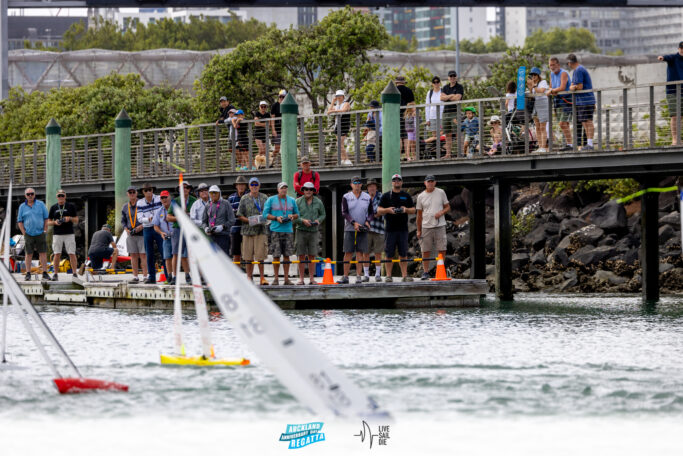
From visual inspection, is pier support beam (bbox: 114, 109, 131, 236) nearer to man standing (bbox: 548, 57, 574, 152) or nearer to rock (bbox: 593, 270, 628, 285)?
man standing (bbox: 548, 57, 574, 152)

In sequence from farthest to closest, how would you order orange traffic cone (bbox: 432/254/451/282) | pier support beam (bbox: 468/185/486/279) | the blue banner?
A: pier support beam (bbox: 468/185/486/279) → the blue banner → orange traffic cone (bbox: 432/254/451/282)

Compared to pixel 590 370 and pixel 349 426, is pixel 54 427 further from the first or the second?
pixel 590 370

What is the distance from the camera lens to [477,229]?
33.3 m

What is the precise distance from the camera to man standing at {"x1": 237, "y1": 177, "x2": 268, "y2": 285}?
83.2ft

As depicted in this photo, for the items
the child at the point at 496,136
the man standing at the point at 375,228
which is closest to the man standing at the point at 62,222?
the man standing at the point at 375,228

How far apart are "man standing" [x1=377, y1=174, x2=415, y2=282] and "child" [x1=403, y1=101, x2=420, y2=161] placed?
4903 millimetres

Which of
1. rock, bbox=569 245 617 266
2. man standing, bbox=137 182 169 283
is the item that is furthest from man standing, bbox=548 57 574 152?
rock, bbox=569 245 617 266

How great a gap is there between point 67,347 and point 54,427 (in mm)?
6397

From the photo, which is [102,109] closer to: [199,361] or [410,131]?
[410,131]

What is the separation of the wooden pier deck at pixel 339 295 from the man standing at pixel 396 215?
1.70 feet

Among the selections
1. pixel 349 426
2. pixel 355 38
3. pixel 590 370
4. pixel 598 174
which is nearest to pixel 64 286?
pixel 598 174

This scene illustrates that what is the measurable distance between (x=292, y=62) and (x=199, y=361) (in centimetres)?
3780

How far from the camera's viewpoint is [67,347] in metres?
20.5

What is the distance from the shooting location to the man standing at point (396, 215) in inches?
1002
